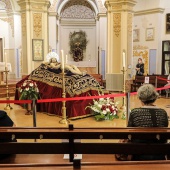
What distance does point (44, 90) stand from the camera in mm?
7047

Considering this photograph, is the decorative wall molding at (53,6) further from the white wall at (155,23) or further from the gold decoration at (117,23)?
the white wall at (155,23)

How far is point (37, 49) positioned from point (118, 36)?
3653mm

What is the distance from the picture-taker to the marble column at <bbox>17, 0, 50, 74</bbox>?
1096 centimetres

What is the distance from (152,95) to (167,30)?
12.2 meters

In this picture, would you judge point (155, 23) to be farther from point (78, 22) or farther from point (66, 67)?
point (66, 67)

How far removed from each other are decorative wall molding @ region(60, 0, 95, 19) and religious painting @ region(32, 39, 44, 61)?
18.9ft

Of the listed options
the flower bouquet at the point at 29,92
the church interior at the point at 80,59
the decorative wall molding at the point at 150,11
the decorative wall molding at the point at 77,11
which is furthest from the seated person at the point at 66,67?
the decorative wall molding at the point at 77,11

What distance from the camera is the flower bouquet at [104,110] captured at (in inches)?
241

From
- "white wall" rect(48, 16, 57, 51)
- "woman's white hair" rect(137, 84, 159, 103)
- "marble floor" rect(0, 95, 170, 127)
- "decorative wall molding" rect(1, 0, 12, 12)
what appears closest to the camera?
"woman's white hair" rect(137, 84, 159, 103)

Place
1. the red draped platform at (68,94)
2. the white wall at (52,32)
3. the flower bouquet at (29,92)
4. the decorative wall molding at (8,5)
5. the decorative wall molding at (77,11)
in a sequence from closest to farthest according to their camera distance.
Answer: the red draped platform at (68,94), the flower bouquet at (29,92), the white wall at (52,32), the decorative wall molding at (8,5), the decorative wall molding at (77,11)

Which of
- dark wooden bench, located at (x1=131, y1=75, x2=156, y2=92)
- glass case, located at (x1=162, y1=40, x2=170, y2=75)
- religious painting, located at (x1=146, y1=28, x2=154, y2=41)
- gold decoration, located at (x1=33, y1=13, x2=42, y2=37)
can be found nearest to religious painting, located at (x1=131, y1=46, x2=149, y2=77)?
religious painting, located at (x1=146, y1=28, x2=154, y2=41)

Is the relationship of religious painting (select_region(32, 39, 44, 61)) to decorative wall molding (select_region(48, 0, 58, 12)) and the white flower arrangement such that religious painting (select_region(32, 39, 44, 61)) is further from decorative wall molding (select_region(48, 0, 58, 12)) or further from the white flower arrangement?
the white flower arrangement

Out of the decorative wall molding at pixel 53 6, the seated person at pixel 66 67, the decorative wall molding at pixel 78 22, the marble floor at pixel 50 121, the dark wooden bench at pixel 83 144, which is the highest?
the decorative wall molding at pixel 53 6

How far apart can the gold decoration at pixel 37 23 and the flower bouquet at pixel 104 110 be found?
599cm
